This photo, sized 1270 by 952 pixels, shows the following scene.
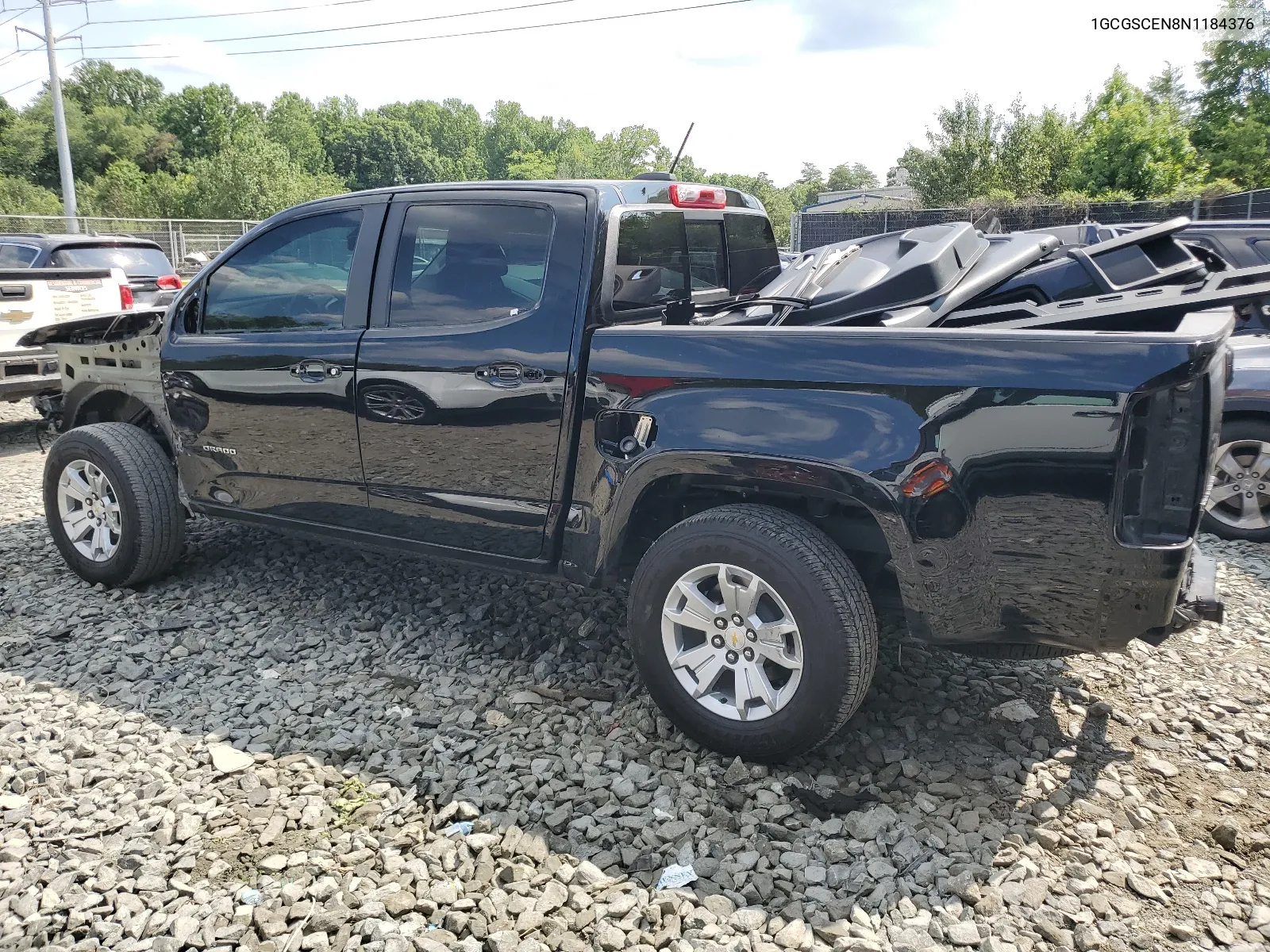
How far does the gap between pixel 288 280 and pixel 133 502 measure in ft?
4.67

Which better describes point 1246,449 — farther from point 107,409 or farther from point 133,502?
point 107,409

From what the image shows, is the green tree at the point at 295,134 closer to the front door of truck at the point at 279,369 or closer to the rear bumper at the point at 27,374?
the rear bumper at the point at 27,374

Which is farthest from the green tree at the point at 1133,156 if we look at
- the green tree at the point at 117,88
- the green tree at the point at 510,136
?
the green tree at the point at 510,136

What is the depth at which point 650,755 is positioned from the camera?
10.9ft

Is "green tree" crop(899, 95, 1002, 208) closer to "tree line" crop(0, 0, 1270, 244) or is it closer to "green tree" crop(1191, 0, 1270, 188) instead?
"tree line" crop(0, 0, 1270, 244)

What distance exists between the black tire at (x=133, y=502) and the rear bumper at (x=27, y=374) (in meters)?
3.78

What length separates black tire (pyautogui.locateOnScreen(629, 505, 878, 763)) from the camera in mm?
2922

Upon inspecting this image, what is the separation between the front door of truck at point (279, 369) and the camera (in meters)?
4.00

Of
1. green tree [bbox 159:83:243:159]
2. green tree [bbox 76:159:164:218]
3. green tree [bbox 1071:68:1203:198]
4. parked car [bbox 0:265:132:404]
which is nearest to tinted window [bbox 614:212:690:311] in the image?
parked car [bbox 0:265:132:404]

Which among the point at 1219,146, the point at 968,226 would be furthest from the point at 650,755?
the point at 1219,146

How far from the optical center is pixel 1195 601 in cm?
287

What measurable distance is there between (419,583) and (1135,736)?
3.26 m

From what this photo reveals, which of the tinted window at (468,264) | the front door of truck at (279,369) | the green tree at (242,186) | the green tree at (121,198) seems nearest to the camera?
the tinted window at (468,264)

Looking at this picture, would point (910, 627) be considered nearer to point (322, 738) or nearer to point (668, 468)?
point (668, 468)
